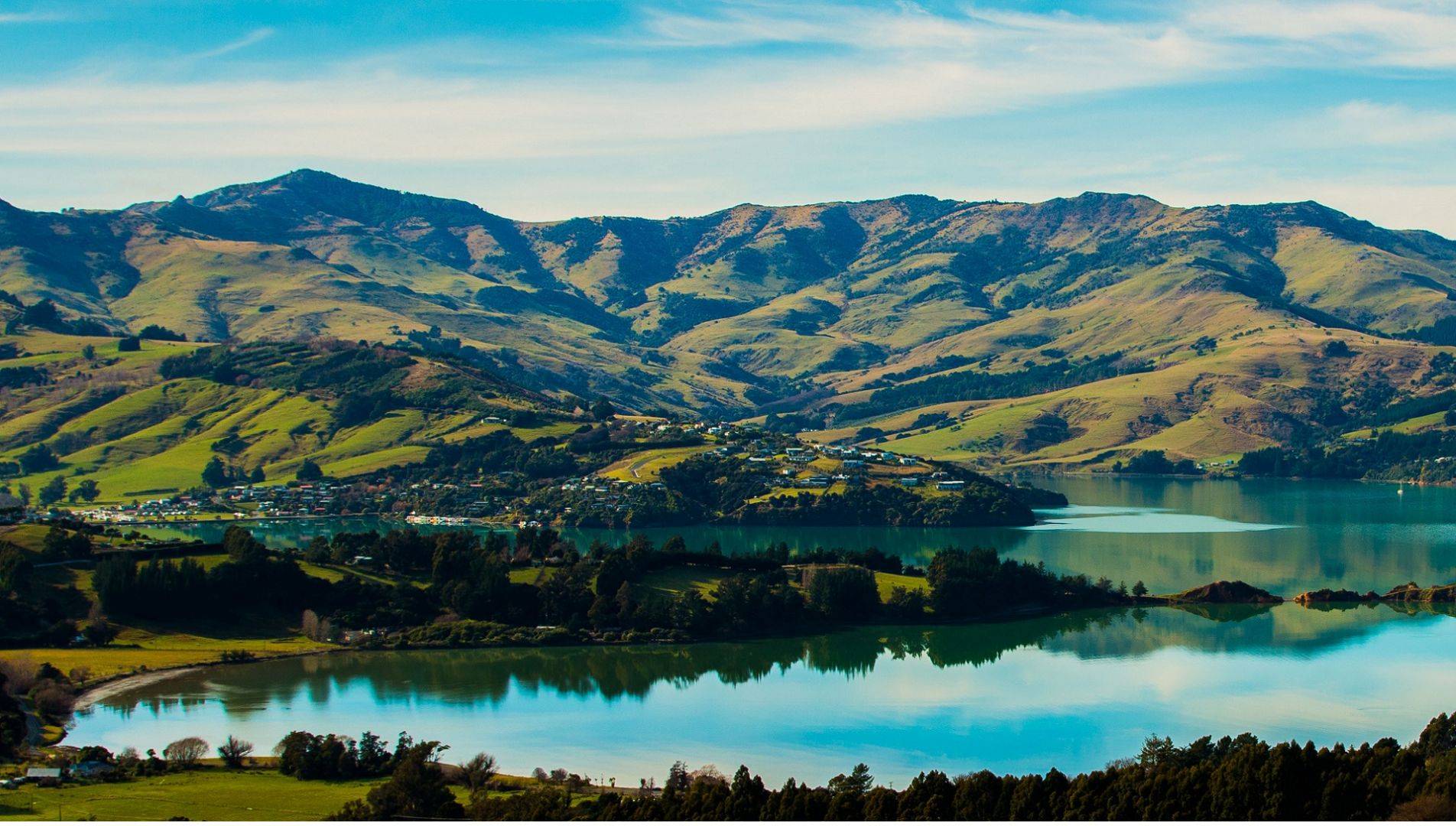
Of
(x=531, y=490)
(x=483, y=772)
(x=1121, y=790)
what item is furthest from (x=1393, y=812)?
(x=531, y=490)

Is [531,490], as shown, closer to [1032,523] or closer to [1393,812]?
[1032,523]

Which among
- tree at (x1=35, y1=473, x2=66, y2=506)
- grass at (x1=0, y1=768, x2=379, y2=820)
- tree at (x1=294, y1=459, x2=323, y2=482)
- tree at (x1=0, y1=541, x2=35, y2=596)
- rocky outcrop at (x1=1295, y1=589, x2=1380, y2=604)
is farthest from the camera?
tree at (x1=294, y1=459, x2=323, y2=482)

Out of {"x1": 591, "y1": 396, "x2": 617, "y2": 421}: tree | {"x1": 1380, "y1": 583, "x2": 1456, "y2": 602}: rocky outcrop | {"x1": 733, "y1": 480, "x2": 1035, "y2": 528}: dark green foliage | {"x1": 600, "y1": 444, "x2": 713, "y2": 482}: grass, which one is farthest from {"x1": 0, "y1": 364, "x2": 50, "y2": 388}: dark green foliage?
{"x1": 1380, "y1": 583, "x2": 1456, "y2": 602}: rocky outcrop

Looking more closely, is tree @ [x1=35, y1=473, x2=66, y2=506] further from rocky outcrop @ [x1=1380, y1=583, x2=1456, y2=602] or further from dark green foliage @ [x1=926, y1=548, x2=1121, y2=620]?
rocky outcrop @ [x1=1380, y1=583, x2=1456, y2=602]

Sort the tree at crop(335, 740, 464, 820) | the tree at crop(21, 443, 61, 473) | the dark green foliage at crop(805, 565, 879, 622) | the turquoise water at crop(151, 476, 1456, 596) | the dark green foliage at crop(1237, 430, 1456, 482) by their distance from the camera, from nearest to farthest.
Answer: the tree at crop(335, 740, 464, 820) < the dark green foliage at crop(805, 565, 879, 622) < the turquoise water at crop(151, 476, 1456, 596) < the tree at crop(21, 443, 61, 473) < the dark green foliage at crop(1237, 430, 1456, 482)

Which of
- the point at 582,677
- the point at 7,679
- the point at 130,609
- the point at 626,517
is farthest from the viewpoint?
the point at 626,517

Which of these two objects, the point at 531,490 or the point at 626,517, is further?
the point at 531,490

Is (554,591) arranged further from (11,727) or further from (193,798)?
(193,798)
